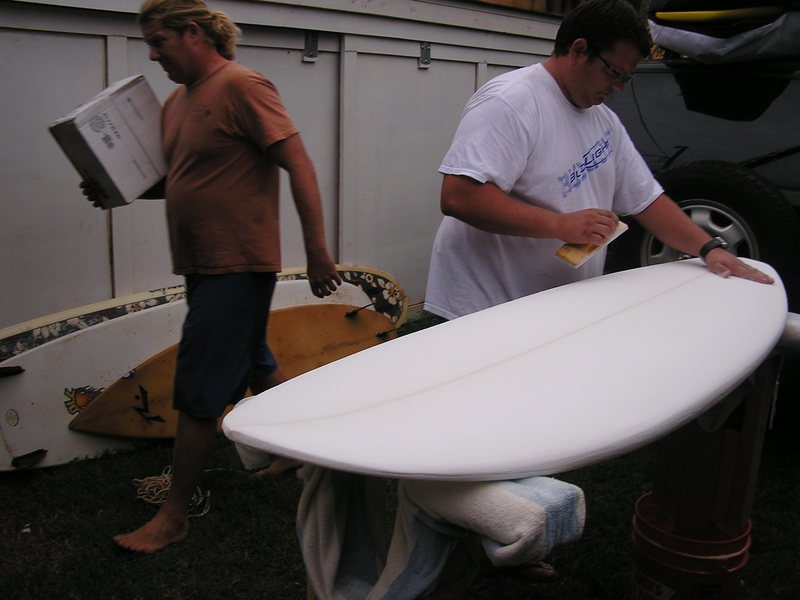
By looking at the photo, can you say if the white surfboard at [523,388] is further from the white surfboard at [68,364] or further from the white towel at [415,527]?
the white surfboard at [68,364]

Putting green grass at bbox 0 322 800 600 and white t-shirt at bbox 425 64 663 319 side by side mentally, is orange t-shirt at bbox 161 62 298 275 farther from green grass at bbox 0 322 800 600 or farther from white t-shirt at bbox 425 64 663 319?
green grass at bbox 0 322 800 600

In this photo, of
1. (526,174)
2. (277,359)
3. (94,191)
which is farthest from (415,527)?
(277,359)

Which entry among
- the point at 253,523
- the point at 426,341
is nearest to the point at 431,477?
the point at 426,341

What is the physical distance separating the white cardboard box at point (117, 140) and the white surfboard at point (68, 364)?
876 mm

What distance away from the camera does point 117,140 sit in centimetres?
300

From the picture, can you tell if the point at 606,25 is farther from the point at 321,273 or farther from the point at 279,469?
the point at 279,469

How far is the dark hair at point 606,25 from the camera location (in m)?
2.33

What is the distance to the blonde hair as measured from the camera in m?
2.82

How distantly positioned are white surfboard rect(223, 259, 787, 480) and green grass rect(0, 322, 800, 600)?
106 cm

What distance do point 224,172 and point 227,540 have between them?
128cm

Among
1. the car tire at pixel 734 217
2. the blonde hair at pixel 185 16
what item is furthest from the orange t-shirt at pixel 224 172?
the car tire at pixel 734 217

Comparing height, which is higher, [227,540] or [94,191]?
[94,191]

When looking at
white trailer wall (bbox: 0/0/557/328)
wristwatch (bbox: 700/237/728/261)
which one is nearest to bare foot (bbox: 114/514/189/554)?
white trailer wall (bbox: 0/0/557/328)

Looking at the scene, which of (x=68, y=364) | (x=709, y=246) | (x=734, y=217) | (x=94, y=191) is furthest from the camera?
(x=734, y=217)
